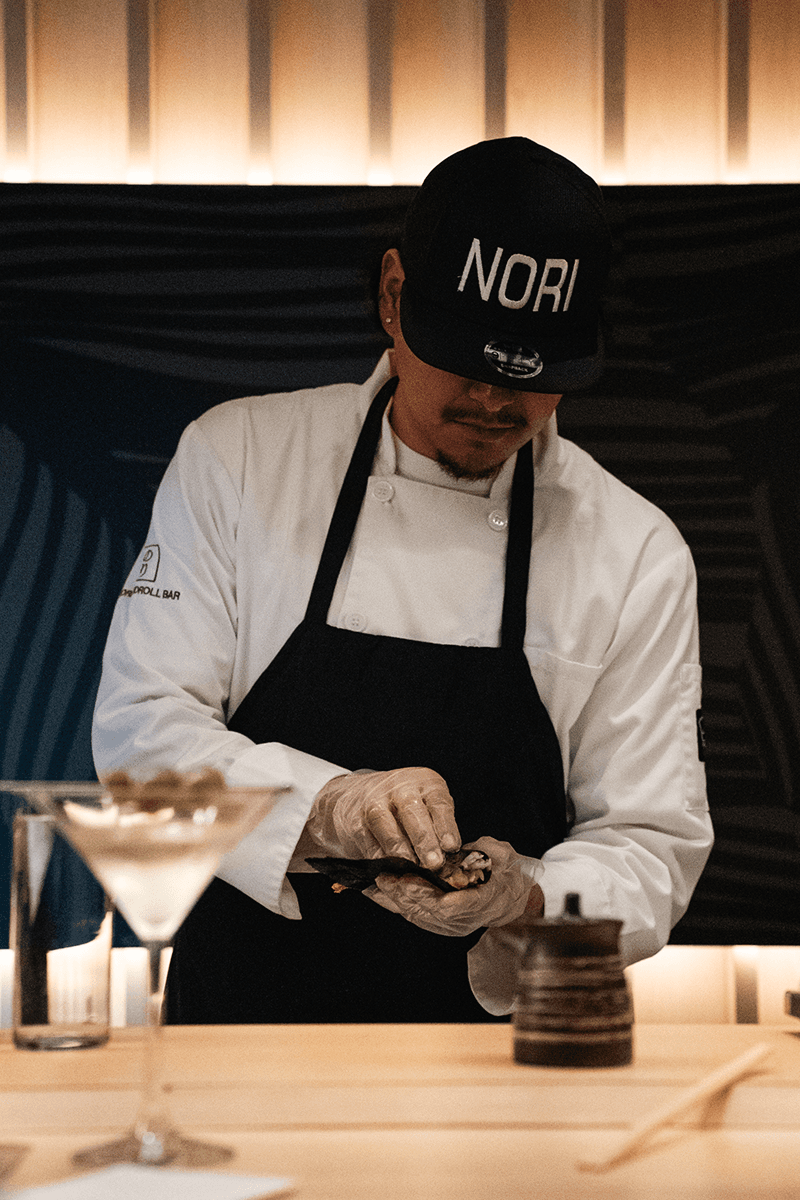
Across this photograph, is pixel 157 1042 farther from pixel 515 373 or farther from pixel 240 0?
pixel 240 0

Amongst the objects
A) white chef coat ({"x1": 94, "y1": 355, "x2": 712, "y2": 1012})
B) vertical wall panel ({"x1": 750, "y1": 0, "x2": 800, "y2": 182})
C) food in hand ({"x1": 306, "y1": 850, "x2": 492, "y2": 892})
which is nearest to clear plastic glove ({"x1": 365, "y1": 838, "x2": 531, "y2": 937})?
food in hand ({"x1": 306, "y1": 850, "x2": 492, "y2": 892})

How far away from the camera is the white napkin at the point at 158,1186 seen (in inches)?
26.7

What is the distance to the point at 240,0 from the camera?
2516 millimetres

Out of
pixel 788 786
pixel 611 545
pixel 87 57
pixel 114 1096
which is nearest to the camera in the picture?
pixel 114 1096

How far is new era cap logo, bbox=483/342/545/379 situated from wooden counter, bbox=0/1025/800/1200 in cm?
86

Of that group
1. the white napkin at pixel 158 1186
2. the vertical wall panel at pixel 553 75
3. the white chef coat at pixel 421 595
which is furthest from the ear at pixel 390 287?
the white napkin at pixel 158 1186

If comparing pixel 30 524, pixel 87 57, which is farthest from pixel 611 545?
pixel 87 57

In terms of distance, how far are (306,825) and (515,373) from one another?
67 cm

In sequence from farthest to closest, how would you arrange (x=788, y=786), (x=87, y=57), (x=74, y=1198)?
(x=87, y=57) < (x=788, y=786) < (x=74, y=1198)

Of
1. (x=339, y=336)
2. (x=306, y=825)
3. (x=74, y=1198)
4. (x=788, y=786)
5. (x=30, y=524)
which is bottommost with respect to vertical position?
(x=788, y=786)

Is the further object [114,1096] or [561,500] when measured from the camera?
[561,500]

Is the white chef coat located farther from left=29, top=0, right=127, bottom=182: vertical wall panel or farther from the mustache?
left=29, top=0, right=127, bottom=182: vertical wall panel

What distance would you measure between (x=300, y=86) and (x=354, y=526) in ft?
3.67

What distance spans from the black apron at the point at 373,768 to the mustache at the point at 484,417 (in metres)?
0.27
